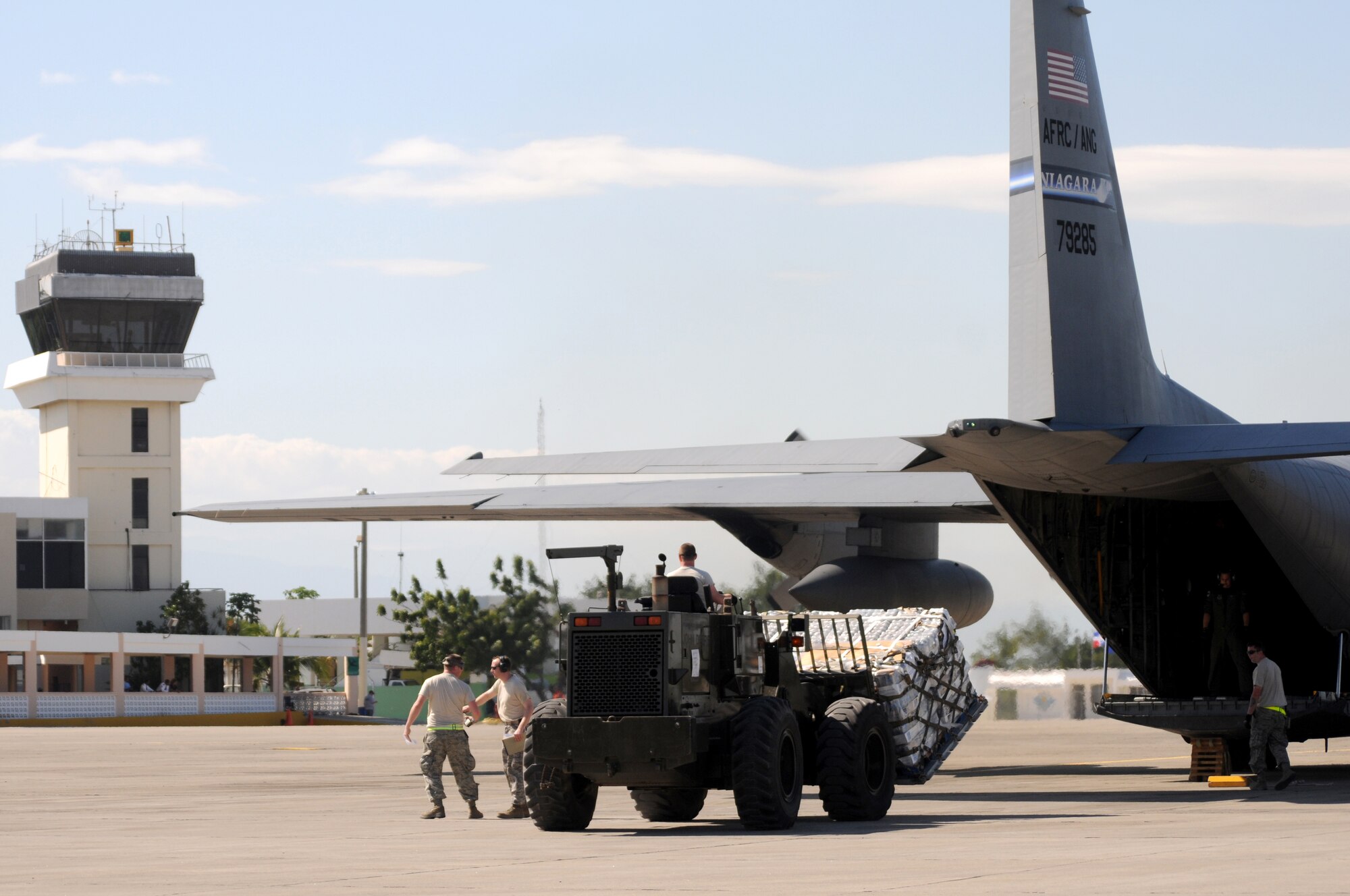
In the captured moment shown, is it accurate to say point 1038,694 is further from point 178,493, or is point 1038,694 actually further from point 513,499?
point 178,493

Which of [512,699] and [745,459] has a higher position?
[745,459]

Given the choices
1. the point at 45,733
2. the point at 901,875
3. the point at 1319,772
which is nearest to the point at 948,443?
the point at 901,875

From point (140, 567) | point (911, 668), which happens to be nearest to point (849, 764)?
point (911, 668)

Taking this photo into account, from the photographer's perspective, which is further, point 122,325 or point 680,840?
point 122,325

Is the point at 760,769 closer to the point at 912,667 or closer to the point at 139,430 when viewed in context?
→ the point at 912,667

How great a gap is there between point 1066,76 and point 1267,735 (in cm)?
621

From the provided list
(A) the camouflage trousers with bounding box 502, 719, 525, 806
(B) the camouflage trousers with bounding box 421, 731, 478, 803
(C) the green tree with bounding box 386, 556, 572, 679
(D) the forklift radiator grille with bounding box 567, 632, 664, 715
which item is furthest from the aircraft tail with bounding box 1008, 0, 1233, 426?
(C) the green tree with bounding box 386, 556, 572, 679

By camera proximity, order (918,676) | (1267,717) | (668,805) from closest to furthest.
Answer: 1. (668,805)
2. (918,676)
3. (1267,717)

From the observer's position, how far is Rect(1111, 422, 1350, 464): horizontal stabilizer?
1321 centimetres

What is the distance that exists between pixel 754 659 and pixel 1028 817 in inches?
94.0

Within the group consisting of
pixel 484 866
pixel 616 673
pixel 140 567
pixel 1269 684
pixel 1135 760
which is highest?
pixel 140 567

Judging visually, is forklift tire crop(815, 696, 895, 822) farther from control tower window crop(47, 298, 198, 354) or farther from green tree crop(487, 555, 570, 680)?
control tower window crop(47, 298, 198, 354)

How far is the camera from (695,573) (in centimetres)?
1315

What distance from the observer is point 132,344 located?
74.1 meters
